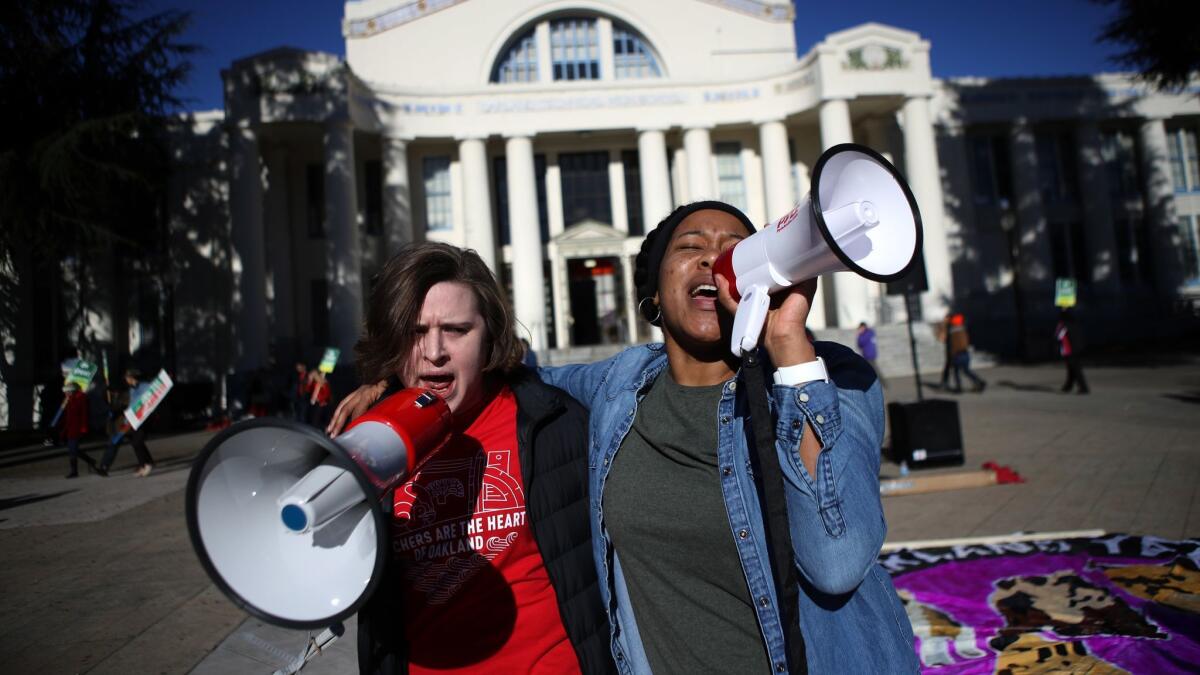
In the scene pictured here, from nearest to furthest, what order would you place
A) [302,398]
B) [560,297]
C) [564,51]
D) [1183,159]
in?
[302,398] → [560,297] → [564,51] → [1183,159]

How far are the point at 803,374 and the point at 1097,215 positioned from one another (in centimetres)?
3283

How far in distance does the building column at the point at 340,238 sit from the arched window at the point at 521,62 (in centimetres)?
796

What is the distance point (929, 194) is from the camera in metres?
22.8

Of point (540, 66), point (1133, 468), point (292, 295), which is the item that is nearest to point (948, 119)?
point (540, 66)

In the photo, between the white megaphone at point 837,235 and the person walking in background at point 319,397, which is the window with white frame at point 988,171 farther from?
the white megaphone at point 837,235

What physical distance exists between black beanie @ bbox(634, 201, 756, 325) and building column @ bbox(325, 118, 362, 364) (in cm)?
2076

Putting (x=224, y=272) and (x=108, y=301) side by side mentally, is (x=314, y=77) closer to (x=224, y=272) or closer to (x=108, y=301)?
(x=224, y=272)

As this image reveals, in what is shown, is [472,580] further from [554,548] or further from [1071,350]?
[1071,350]

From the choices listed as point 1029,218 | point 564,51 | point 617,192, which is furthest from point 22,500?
point 1029,218

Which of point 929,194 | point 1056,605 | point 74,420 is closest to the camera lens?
point 1056,605

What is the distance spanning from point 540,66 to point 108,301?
1857 cm

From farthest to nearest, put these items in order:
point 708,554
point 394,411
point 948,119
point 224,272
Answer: point 948,119
point 224,272
point 708,554
point 394,411

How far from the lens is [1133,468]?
22.2 ft

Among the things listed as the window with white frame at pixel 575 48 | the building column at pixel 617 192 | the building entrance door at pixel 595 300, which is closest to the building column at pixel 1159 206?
the building column at pixel 617 192
